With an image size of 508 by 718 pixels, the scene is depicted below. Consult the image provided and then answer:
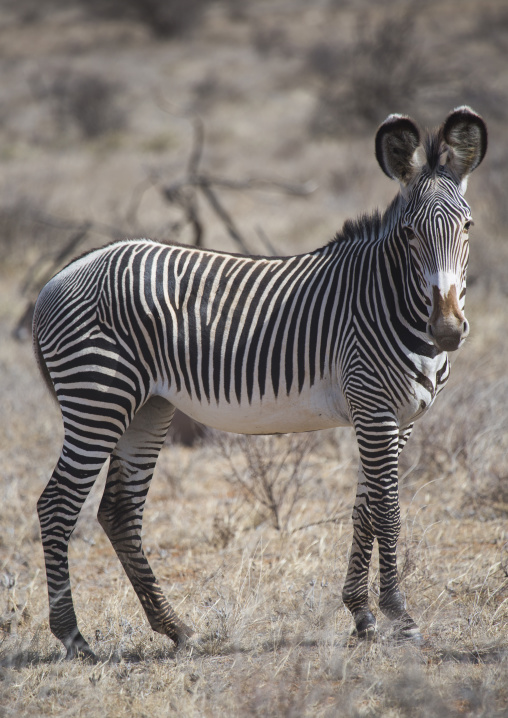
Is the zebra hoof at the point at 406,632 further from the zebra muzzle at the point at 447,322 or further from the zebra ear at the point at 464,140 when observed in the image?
the zebra ear at the point at 464,140

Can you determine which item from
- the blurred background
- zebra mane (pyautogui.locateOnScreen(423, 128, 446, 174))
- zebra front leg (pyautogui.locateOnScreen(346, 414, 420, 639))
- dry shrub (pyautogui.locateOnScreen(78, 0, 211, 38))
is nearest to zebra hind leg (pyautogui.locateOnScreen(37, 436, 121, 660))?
zebra front leg (pyautogui.locateOnScreen(346, 414, 420, 639))

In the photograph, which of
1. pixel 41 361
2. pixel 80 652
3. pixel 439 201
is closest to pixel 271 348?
pixel 439 201

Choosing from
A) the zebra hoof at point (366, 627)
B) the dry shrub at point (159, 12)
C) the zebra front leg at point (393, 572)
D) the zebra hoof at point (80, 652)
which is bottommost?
the zebra hoof at point (80, 652)

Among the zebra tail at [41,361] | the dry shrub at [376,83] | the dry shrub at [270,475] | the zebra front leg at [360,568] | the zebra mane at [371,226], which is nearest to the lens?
the zebra mane at [371,226]

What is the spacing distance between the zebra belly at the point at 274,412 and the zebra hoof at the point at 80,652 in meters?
1.27

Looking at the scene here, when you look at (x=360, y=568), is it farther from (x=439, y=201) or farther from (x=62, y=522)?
(x=439, y=201)

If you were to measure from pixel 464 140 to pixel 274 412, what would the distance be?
1.53m

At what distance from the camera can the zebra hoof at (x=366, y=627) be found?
341cm

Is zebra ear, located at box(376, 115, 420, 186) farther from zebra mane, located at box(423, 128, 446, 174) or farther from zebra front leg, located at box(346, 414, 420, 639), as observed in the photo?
zebra front leg, located at box(346, 414, 420, 639)

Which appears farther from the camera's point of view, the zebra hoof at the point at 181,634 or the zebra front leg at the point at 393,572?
the zebra hoof at the point at 181,634

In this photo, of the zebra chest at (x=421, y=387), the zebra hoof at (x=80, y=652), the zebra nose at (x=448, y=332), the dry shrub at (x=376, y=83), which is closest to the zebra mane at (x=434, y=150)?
the zebra nose at (x=448, y=332)

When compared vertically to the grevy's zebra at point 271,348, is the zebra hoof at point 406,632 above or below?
below

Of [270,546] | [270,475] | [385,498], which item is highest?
[385,498]

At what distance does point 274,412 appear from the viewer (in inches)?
136
